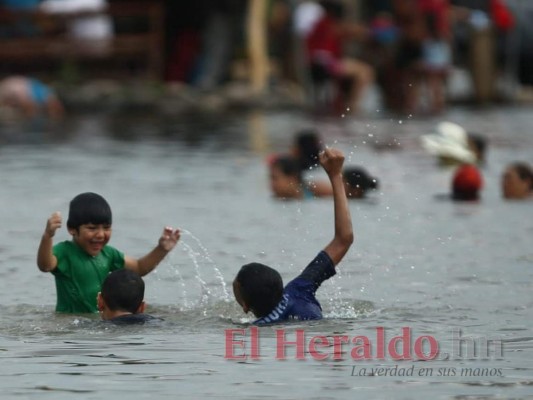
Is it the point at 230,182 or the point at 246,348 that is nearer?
the point at 246,348

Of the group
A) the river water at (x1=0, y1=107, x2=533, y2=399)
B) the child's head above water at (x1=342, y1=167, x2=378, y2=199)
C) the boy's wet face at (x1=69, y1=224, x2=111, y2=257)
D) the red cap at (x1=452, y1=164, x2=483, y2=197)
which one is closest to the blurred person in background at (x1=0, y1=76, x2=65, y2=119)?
the river water at (x1=0, y1=107, x2=533, y2=399)

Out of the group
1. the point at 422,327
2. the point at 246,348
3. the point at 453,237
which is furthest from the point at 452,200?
the point at 246,348

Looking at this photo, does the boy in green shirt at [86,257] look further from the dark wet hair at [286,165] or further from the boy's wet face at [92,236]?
the dark wet hair at [286,165]

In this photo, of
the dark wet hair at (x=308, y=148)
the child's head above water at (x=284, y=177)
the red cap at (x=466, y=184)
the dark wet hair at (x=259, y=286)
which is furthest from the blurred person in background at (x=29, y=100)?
the dark wet hair at (x=259, y=286)

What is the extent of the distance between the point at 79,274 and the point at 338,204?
178 centimetres

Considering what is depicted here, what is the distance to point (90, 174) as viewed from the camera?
734 inches

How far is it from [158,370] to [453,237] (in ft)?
20.4

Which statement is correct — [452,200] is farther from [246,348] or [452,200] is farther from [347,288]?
[246,348]

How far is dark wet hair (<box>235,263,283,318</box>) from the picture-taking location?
9477 mm

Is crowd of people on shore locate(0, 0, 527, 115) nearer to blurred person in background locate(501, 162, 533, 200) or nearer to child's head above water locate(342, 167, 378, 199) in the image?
blurred person in background locate(501, 162, 533, 200)

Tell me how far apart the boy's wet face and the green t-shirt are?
0.06 m

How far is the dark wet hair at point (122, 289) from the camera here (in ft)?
31.6

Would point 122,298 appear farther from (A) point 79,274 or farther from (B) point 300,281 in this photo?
(B) point 300,281

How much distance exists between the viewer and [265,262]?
13.0m
